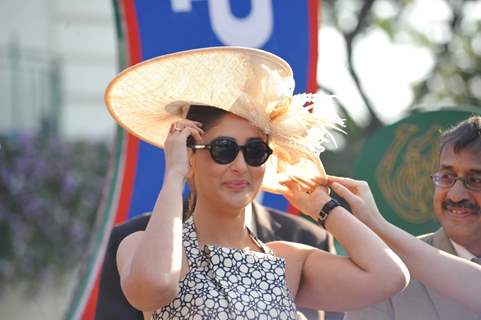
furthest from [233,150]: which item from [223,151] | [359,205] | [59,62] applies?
[59,62]

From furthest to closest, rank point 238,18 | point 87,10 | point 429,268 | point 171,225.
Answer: point 87,10, point 238,18, point 429,268, point 171,225

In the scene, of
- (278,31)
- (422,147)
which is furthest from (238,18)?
(422,147)

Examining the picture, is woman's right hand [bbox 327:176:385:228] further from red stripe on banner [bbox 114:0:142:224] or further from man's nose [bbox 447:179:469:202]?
red stripe on banner [bbox 114:0:142:224]

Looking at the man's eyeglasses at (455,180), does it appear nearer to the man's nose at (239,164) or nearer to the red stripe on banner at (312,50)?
the man's nose at (239,164)

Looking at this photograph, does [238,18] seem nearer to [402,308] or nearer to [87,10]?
[402,308]

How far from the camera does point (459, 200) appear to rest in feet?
14.0

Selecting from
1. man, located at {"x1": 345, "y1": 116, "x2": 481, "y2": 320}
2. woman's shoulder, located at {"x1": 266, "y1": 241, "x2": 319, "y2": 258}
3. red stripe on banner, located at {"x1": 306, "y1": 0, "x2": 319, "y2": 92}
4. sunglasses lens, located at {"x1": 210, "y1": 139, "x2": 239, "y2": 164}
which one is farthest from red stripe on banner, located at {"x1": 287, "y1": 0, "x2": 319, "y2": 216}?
sunglasses lens, located at {"x1": 210, "y1": 139, "x2": 239, "y2": 164}

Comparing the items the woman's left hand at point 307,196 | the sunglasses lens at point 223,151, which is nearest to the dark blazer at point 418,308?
the woman's left hand at point 307,196

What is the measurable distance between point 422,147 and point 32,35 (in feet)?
21.8

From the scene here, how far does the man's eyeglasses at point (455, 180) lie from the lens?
430 centimetres

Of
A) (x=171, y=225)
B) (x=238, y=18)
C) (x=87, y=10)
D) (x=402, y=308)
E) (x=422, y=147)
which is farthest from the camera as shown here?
(x=87, y=10)

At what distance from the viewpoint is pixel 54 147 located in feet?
39.0

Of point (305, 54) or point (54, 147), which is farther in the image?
point (54, 147)

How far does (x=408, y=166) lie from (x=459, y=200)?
57.8 inches
